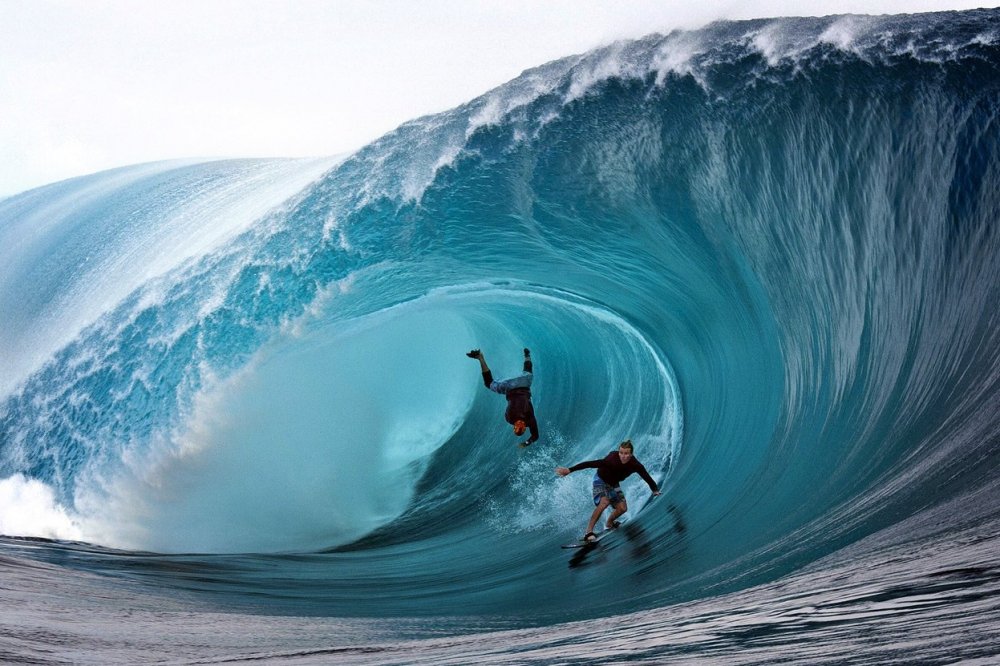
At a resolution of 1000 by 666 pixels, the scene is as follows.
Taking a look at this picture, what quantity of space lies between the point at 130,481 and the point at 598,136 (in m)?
5.52

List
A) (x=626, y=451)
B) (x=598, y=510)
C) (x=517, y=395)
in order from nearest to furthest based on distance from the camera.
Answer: (x=626, y=451)
(x=598, y=510)
(x=517, y=395)

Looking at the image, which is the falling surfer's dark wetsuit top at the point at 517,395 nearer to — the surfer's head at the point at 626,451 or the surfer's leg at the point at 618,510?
the surfer's leg at the point at 618,510

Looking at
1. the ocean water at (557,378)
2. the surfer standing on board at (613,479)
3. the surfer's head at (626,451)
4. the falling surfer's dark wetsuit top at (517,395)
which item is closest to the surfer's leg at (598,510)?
the surfer standing on board at (613,479)

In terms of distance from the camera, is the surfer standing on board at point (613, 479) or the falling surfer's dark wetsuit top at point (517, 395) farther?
the falling surfer's dark wetsuit top at point (517, 395)

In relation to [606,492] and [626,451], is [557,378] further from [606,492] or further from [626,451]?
[626,451]

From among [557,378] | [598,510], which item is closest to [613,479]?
[598,510]

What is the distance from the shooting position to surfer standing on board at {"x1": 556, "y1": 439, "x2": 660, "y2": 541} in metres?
6.02

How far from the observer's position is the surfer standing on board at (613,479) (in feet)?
19.7

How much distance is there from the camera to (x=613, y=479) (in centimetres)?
625

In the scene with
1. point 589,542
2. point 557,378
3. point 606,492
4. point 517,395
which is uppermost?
point 517,395

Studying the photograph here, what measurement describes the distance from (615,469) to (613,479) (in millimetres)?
123

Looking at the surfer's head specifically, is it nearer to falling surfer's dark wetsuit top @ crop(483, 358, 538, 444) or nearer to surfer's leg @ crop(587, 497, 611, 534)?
surfer's leg @ crop(587, 497, 611, 534)

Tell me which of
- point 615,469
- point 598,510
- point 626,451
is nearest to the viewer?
point 626,451

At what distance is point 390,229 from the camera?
8.05 m
